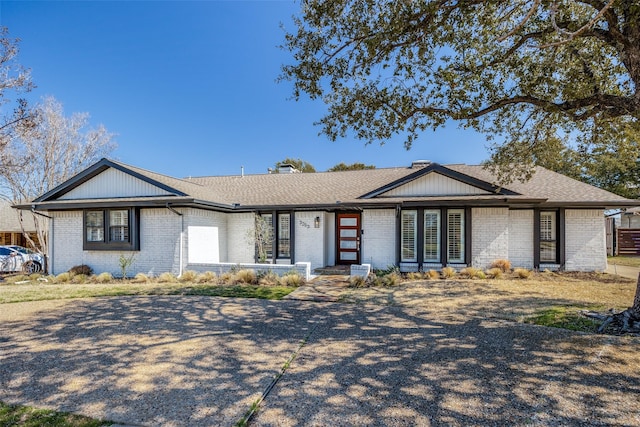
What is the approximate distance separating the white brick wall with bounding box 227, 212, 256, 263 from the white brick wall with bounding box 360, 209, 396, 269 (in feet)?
17.1

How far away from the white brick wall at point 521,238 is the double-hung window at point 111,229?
595 inches

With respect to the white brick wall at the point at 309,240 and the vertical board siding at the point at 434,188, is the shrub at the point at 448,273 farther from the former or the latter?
the white brick wall at the point at 309,240

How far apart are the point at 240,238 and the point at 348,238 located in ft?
16.7

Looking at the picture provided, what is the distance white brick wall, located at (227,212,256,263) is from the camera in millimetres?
14656

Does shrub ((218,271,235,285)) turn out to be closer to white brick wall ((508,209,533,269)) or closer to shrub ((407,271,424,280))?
shrub ((407,271,424,280))

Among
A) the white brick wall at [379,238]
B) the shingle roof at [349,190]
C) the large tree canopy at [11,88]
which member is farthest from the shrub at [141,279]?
the white brick wall at [379,238]

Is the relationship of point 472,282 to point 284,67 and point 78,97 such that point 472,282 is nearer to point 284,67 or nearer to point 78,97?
point 284,67

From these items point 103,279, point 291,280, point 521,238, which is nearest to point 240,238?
point 291,280

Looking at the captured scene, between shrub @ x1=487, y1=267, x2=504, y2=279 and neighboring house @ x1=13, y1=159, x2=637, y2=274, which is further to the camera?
neighboring house @ x1=13, y1=159, x2=637, y2=274

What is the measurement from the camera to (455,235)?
40.8 ft

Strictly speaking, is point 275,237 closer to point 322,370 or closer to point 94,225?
point 94,225

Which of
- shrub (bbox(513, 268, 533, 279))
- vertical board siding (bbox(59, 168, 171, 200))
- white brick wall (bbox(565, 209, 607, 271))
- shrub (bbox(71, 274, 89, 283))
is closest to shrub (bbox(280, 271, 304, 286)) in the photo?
vertical board siding (bbox(59, 168, 171, 200))

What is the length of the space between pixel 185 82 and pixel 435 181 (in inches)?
511

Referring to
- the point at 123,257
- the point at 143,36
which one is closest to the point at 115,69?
the point at 143,36
